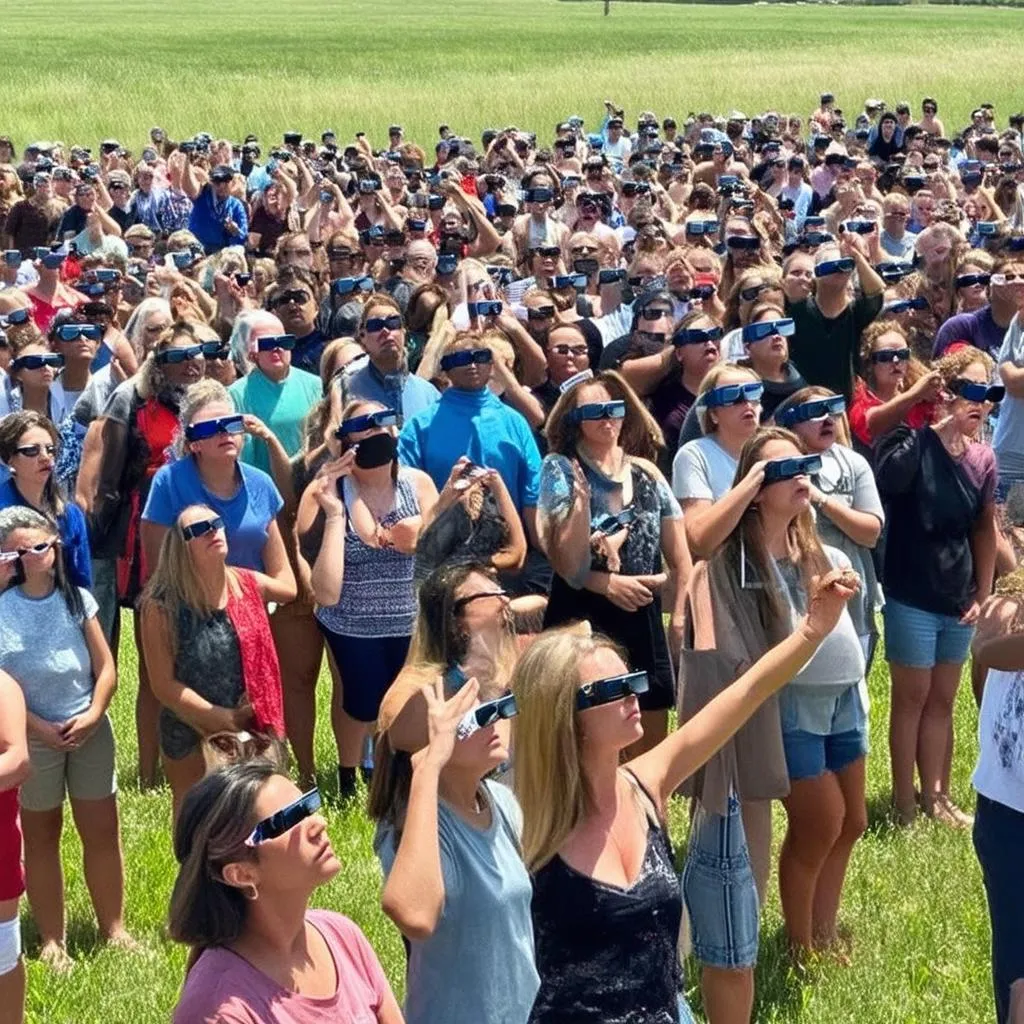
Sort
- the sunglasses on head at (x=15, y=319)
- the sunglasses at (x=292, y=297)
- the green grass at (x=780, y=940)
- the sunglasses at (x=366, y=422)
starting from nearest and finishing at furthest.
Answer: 1. the green grass at (x=780, y=940)
2. the sunglasses at (x=366, y=422)
3. the sunglasses on head at (x=15, y=319)
4. the sunglasses at (x=292, y=297)

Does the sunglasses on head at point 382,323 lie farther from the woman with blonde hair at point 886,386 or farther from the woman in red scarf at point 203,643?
the woman in red scarf at point 203,643

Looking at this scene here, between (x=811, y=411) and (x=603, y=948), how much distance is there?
3052mm

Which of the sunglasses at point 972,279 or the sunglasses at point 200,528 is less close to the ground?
the sunglasses at point 200,528

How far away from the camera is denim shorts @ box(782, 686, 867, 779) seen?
6574mm

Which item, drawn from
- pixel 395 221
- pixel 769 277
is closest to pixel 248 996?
pixel 769 277

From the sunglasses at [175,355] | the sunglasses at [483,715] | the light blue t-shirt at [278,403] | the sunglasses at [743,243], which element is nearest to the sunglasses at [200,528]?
the sunglasses at [175,355]

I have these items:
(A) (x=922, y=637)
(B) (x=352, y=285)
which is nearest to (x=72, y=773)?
(A) (x=922, y=637)

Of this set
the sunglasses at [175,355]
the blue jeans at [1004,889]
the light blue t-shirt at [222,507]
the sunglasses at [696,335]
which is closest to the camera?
the blue jeans at [1004,889]

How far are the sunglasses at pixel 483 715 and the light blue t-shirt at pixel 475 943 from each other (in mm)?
249

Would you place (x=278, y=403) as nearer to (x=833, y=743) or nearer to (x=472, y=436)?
(x=472, y=436)

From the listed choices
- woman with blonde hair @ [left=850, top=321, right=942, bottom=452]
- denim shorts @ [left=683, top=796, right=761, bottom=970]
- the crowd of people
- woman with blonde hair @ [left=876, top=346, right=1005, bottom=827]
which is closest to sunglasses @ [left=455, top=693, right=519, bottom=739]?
the crowd of people

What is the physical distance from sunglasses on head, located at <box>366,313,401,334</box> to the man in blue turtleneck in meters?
0.63

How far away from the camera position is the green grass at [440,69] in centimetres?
4469

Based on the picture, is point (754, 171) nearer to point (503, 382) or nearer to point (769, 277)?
point (769, 277)
